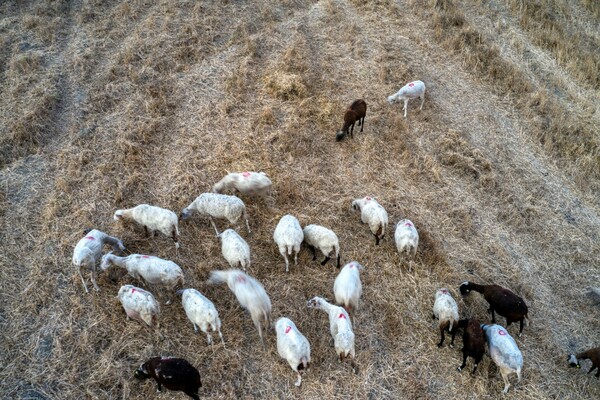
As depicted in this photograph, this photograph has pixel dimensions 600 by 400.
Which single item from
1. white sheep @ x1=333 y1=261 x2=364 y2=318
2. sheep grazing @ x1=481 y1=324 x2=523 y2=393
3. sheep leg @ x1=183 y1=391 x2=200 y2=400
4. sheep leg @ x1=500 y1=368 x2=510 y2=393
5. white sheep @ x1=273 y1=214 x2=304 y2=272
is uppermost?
white sheep @ x1=273 y1=214 x2=304 y2=272

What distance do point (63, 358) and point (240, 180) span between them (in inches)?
177

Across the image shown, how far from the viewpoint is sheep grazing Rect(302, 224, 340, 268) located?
336 inches

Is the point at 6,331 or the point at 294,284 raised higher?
the point at 6,331

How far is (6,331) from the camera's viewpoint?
7395mm

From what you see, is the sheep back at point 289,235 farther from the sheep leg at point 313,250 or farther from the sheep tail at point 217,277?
the sheep tail at point 217,277

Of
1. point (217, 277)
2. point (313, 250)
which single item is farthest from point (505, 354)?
point (217, 277)

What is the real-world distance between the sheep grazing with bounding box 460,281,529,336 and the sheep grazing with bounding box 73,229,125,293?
269 inches

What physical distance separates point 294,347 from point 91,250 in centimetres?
397

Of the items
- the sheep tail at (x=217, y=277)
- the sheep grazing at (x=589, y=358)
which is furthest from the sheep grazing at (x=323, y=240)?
the sheep grazing at (x=589, y=358)

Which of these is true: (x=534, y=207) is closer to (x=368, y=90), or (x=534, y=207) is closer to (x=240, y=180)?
(x=368, y=90)

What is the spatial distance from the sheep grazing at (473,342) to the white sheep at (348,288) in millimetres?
1847

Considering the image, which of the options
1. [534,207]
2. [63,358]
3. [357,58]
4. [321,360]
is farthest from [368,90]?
[63,358]

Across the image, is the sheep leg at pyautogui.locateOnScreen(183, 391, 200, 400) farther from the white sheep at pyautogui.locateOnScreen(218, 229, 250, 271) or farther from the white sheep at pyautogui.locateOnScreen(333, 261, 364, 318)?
the white sheep at pyautogui.locateOnScreen(333, 261, 364, 318)

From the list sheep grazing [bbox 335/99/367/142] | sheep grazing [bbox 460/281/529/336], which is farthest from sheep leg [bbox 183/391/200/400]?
sheep grazing [bbox 335/99/367/142]
